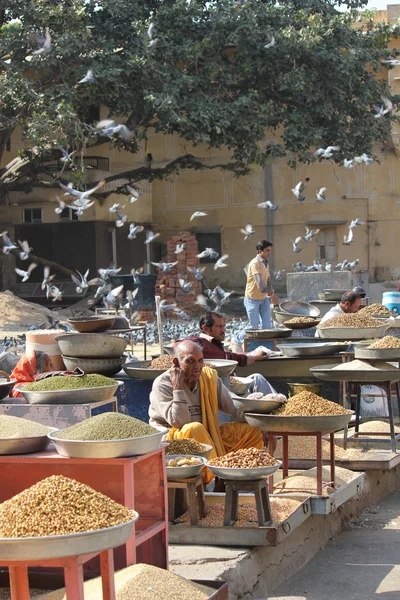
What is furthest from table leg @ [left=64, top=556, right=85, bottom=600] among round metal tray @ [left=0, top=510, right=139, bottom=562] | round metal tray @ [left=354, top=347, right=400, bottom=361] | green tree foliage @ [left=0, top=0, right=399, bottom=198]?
green tree foliage @ [left=0, top=0, right=399, bottom=198]

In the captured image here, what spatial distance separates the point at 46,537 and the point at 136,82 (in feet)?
63.9

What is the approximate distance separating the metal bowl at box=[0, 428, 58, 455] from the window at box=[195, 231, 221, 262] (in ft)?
79.9

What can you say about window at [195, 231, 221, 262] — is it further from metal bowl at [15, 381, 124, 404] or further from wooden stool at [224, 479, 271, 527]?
wooden stool at [224, 479, 271, 527]

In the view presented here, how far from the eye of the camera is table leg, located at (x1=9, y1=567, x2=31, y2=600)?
3312 mm

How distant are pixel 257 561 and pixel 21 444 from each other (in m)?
1.41

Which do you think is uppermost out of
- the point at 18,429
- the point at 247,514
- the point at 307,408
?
the point at 18,429

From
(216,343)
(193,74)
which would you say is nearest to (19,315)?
(193,74)

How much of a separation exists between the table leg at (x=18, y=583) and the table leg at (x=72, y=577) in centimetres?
17

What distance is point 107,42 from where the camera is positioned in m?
21.6

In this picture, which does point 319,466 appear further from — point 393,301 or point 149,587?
point 393,301

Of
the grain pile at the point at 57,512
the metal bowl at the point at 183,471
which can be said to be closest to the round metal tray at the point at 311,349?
Answer: the metal bowl at the point at 183,471

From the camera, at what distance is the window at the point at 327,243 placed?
1099 inches

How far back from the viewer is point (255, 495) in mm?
4848

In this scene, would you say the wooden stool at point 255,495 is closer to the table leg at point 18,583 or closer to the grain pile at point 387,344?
the table leg at point 18,583
